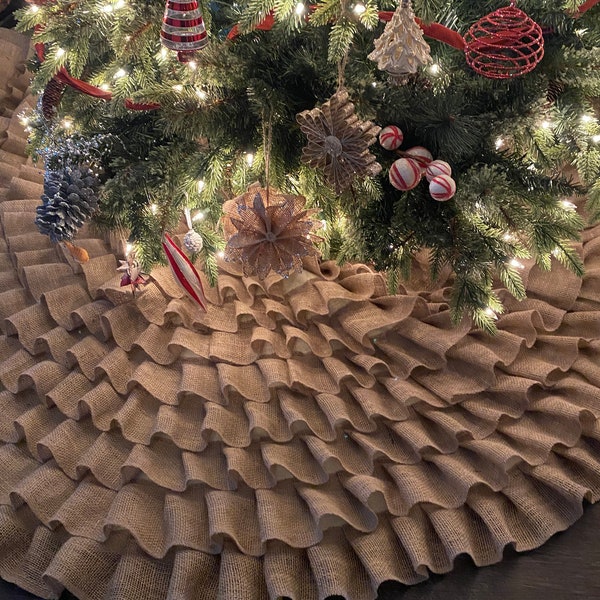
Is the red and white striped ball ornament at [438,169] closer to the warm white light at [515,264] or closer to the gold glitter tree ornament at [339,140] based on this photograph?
the gold glitter tree ornament at [339,140]

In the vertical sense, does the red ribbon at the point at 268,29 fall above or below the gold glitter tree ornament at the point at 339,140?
above

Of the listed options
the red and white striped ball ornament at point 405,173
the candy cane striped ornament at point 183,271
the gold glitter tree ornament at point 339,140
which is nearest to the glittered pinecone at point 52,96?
the candy cane striped ornament at point 183,271

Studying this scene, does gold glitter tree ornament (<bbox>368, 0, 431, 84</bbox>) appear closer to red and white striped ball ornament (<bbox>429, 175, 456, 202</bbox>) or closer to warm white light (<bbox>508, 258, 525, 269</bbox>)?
red and white striped ball ornament (<bbox>429, 175, 456, 202</bbox>)

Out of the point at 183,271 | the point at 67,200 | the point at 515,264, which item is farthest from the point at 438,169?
the point at 67,200

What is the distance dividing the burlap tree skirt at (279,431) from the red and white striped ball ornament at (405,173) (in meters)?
0.22

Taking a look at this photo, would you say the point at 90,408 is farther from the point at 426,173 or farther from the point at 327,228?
the point at 426,173

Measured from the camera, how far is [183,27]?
0.65 meters

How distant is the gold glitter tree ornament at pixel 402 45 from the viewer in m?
0.62

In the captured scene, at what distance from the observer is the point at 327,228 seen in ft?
3.11

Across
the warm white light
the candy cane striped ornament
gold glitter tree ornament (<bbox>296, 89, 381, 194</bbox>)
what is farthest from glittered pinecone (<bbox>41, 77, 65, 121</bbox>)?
the warm white light

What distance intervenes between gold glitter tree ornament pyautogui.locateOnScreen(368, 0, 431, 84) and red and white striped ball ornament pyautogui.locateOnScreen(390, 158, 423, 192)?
→ 0.12 m

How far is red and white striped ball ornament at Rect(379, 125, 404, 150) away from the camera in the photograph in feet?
2.54

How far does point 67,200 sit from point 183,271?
0.17m

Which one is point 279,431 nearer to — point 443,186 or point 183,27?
point 443,186
